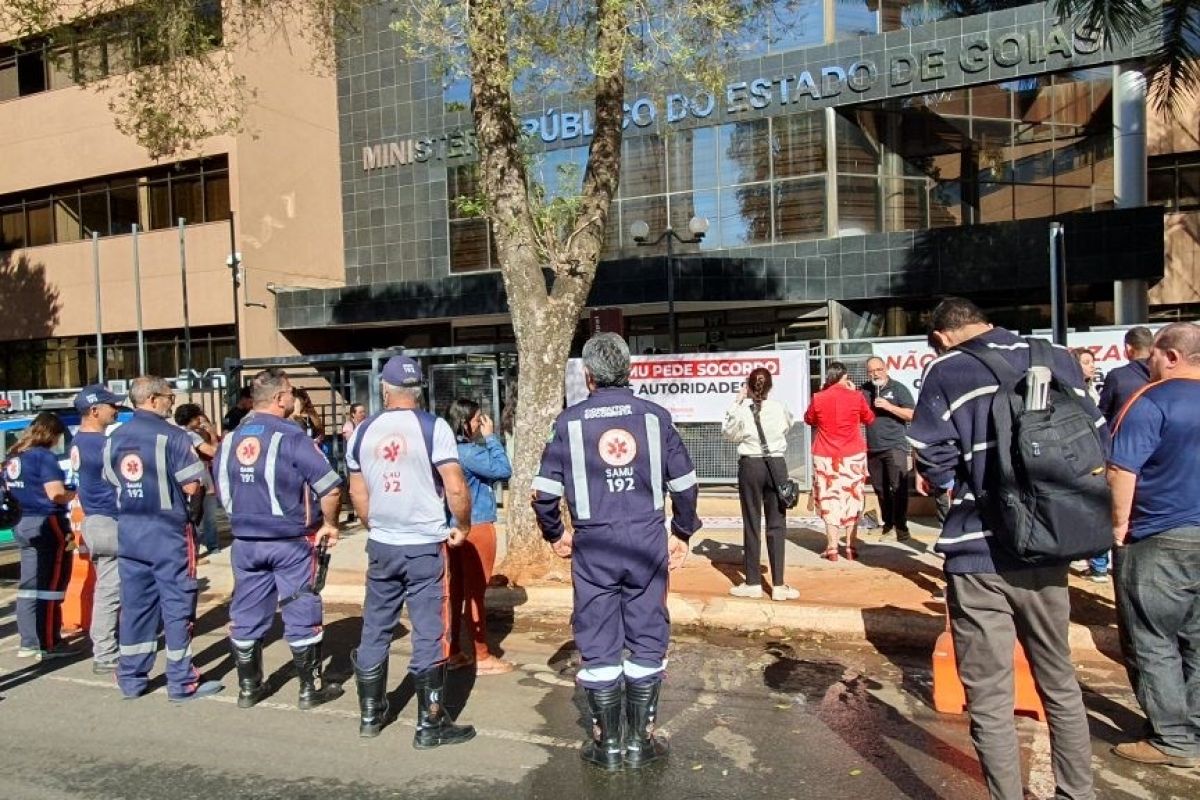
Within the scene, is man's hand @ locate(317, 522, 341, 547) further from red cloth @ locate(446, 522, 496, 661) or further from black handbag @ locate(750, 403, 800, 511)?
black handbag @ locate(750, 403, 800, 511)

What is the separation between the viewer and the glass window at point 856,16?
20203mm

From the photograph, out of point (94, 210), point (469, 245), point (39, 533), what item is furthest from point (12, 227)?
point (39, 533)

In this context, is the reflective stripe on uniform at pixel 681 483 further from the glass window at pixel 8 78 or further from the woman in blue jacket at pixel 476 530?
the glass window at pixel 8 78

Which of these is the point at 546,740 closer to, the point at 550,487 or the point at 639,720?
the point at 639,720

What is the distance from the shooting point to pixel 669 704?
5.37 metres

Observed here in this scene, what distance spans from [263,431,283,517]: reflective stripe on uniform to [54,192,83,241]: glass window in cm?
2454

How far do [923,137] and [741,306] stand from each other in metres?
5.34

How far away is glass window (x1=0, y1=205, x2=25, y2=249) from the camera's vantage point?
27281 millimetres

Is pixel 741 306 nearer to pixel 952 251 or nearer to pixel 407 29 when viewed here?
pixel 952 251

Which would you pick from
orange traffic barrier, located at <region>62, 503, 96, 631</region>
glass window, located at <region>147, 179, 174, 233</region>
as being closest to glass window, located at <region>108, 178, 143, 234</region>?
glass window, located at <region>147, 179, 174, 233</region>

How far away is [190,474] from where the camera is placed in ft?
19.2

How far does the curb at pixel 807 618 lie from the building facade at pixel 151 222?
17459 mm

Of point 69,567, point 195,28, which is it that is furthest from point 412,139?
point 69,567

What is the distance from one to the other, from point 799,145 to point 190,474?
682 inches
